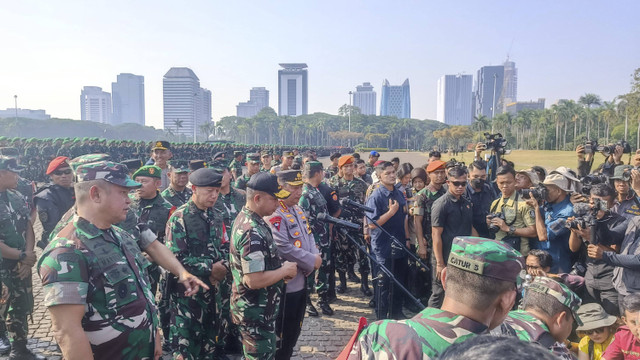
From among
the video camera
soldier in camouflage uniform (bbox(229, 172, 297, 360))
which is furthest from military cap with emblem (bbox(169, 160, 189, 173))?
the video camera

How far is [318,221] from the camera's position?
17.4 ft

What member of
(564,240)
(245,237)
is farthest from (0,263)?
(564,240)

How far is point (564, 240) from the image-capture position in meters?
4.34

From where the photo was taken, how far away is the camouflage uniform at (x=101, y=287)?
2025 mm

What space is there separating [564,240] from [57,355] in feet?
19.0

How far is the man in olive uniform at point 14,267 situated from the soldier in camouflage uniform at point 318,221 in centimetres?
318

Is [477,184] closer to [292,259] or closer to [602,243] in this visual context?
[602,243]

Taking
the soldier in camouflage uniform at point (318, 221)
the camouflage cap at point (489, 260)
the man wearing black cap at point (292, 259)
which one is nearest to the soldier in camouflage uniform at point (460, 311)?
the camouflage cap at point (489, 260)

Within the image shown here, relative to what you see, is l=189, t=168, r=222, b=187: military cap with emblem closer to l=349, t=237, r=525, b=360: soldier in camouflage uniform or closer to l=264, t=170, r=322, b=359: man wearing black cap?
l=264, t=170, r=322, b=359: man wearing black cap

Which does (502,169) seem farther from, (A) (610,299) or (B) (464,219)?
(A) (610,299)

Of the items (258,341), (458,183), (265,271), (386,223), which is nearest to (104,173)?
(265,271)

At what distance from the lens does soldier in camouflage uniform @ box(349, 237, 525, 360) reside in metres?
1.35

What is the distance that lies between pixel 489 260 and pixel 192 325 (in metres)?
3.04

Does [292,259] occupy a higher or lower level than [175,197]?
lower
